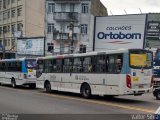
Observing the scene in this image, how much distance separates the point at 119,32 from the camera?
57.9 metres

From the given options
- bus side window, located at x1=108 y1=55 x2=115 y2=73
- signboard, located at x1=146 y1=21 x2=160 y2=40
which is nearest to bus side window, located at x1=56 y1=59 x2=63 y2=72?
bus side window, located at x1=108 y1=55 x2=115 y2=73

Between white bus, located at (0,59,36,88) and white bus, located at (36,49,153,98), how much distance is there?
23.4ft

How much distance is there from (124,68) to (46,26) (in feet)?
180

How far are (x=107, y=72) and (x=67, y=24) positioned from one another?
51.8 metres

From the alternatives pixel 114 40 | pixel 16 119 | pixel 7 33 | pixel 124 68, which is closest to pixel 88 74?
pixel 124 68

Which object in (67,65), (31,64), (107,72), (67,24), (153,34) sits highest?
(67,24)

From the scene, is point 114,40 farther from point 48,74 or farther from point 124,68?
point 124,68

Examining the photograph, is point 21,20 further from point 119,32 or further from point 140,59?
point 140,59

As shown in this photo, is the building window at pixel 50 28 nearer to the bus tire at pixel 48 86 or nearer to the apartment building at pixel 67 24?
the apartment building at pixel 67 24

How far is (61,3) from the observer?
71562 mm

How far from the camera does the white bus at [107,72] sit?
18.8 metres

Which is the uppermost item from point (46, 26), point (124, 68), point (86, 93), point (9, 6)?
point (9, 6)

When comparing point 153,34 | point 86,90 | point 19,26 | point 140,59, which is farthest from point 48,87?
point 19,26

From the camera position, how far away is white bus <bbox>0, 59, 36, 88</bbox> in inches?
1266
